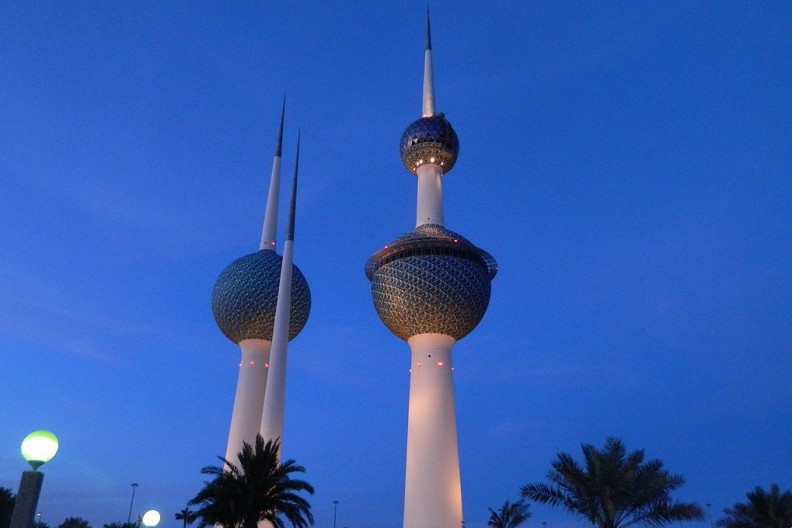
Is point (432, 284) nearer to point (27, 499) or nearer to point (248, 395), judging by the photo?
point (248, 395)

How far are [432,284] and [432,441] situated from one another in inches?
536

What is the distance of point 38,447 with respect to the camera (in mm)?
7887

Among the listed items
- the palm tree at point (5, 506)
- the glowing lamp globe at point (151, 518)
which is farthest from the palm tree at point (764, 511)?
the palm tree at point (5, 506)

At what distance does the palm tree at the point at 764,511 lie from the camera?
35.6 m

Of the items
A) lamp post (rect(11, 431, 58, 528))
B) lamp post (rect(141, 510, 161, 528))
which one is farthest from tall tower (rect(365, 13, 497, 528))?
lamp post (rect(11, 431, 58, 528))

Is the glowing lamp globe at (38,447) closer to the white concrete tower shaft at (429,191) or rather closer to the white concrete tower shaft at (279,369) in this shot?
the white concrete tower shaft at (279,369)

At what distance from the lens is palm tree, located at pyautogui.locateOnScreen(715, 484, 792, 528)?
35562 millimetres

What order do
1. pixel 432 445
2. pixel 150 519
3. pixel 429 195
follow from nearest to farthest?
pixel 150 519 < pixel 432 445 < pixel 429 195

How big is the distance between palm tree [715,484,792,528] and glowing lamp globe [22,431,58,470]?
3848cm

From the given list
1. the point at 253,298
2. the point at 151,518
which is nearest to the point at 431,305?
the point at 253,298

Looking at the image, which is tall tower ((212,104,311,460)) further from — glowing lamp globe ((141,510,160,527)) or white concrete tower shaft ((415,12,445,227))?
glowing lamp globe ((141,510,160,527))

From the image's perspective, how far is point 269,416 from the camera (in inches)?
1790

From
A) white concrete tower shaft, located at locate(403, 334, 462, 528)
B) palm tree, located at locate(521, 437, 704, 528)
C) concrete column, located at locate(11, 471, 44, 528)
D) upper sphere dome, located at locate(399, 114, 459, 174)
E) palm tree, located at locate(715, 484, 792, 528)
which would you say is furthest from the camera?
upper sphere dome, located at locate(399, 114, 459, 174)

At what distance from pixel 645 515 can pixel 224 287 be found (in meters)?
49.9
